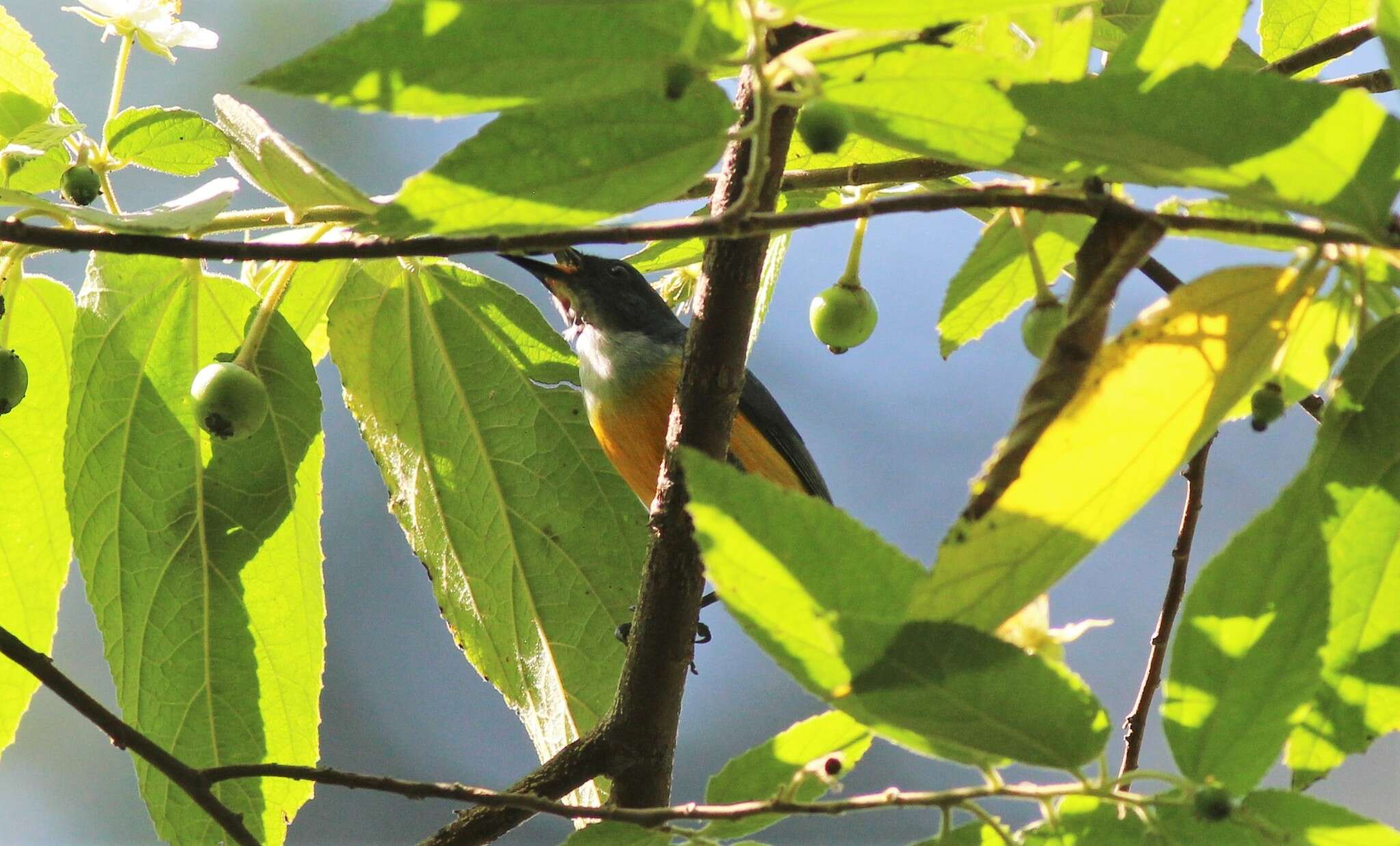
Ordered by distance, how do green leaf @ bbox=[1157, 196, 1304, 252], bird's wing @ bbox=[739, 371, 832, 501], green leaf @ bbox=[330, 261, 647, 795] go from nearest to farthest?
green leaf @ bbox=[1157, 196, 1304, 252] → green leaf @ bbox=[330, 261, 647, 795] → bird's wing @ bbox=[739, 371, 832, 501]

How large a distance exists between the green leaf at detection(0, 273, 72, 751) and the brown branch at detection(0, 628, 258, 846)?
0.46 metres

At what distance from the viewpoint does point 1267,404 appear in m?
1.08

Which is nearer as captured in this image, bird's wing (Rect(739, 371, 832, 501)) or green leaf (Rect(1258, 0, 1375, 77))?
green leaf (Rect(1258, 0, 1375, 77))

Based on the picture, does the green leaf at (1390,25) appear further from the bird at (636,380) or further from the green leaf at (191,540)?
the bird at (636,380)

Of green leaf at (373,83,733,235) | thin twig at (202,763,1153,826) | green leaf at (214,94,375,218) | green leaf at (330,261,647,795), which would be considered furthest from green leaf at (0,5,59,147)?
green leaf at (373,83,733,235)

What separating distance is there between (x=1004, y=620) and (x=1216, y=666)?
17 cm

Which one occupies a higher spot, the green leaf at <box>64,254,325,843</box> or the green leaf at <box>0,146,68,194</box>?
the green leaf at <box>0,146,68,194</box>

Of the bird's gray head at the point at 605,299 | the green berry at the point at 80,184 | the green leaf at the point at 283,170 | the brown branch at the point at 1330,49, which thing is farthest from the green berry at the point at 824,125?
the bird's gray head at the point at 605,299

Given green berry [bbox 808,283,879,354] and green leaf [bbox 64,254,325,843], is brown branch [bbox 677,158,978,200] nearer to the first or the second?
green berry [bbox 808,283,879,354]

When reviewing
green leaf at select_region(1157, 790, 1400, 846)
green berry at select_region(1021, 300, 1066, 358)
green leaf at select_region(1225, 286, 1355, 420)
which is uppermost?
green berry at select_region(1021, 300, 1066, 358)

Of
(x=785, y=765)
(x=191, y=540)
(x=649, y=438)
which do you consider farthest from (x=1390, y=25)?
(x=649, y=438)

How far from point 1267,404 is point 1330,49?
624 millimetres

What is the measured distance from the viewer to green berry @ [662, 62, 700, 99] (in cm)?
78

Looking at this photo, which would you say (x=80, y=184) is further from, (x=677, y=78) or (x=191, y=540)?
(x=677, y=78)
